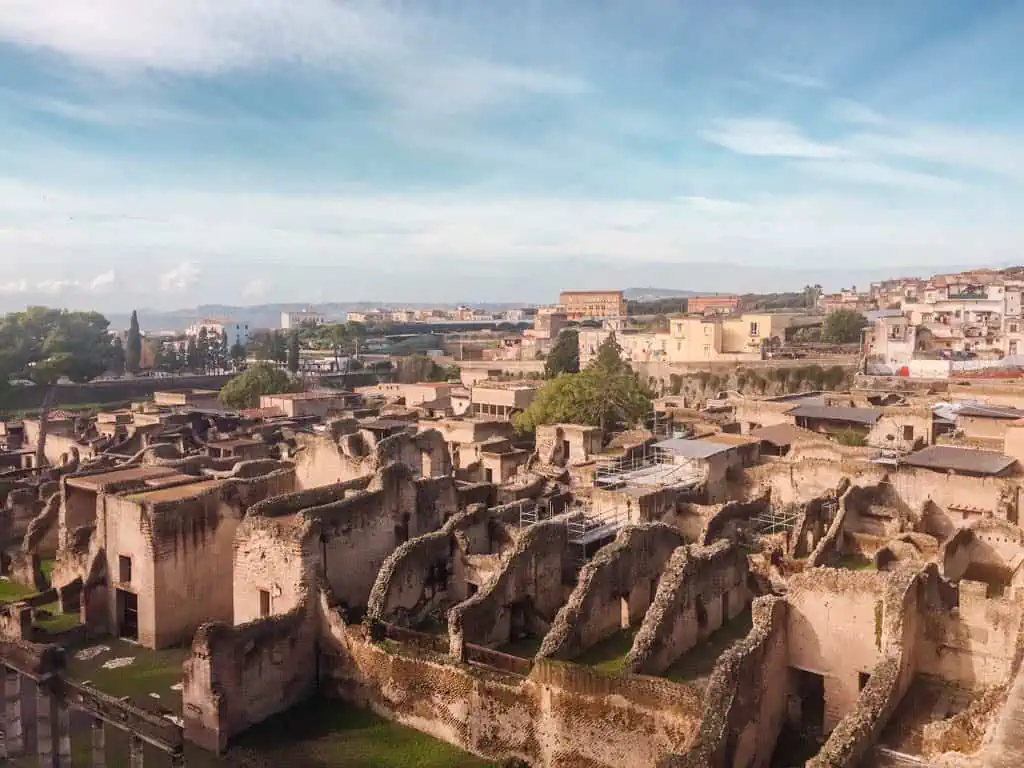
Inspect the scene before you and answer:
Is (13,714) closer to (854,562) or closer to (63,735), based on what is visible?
(63,735)

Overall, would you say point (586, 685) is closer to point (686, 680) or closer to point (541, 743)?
point (541, 743)

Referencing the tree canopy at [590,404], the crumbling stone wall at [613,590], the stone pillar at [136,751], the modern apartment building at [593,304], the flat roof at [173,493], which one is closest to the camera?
the stone pillar at [136,751]

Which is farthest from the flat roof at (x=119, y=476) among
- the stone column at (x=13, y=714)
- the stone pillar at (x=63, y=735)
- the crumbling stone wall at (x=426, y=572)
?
the stone pillar at (x=63, y=735)

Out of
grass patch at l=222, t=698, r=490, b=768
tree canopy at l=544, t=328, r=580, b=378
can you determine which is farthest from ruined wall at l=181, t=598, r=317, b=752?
tree canopy at l=544, t=328, r=580, b=378

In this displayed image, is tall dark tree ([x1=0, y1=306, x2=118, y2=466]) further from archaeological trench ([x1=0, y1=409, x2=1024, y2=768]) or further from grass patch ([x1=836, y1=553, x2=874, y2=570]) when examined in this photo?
grass patch ([x1=836, y1=553, x2=874, y2=570])

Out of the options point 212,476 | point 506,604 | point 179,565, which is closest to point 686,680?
point 506,604

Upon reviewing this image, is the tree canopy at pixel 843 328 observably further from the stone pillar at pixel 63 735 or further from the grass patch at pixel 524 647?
the stone pillar at pixel 63 735

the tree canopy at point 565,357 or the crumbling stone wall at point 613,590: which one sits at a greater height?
the tree canopy at point 565,357
